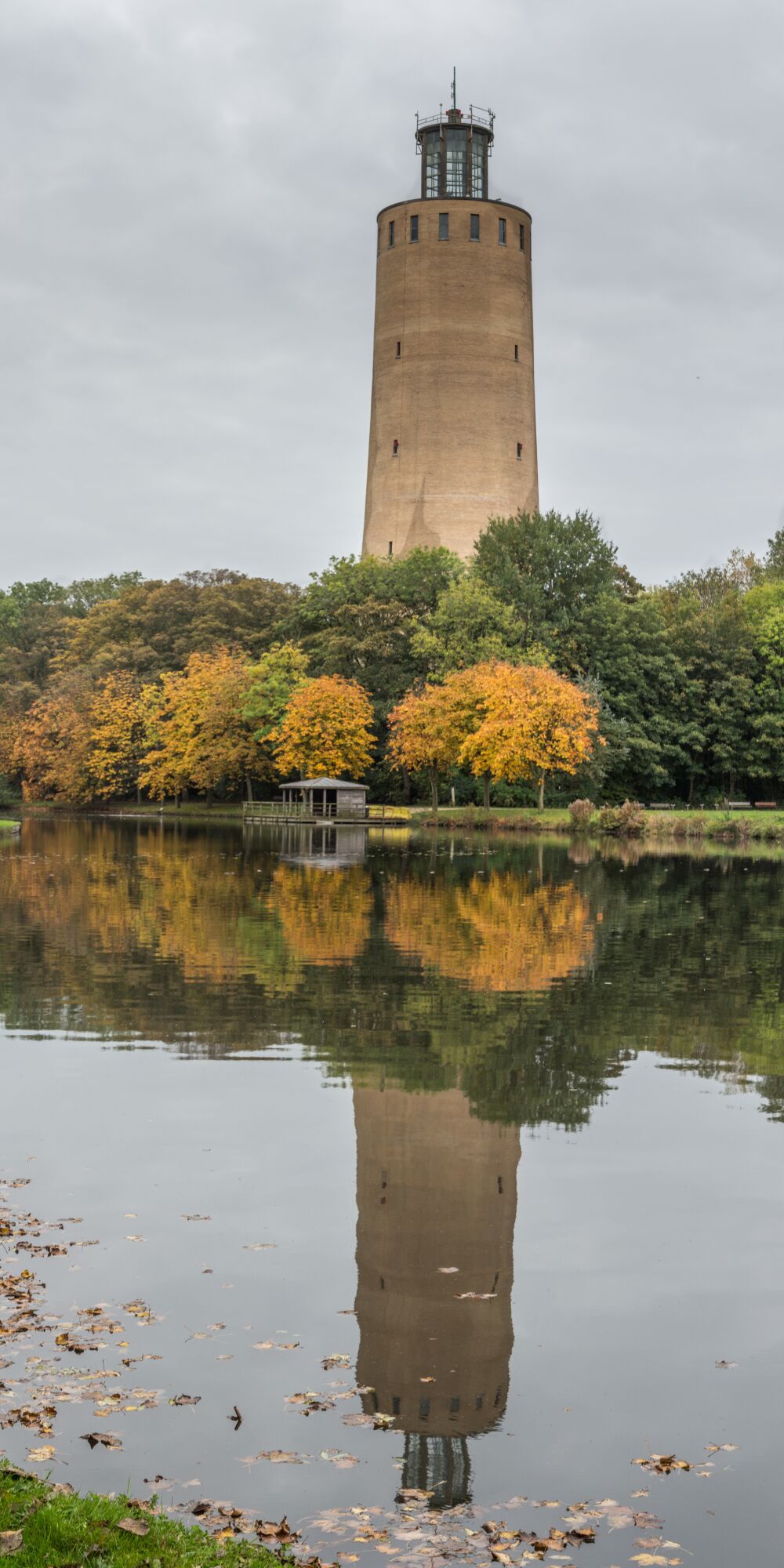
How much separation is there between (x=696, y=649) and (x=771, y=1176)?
55.4 m

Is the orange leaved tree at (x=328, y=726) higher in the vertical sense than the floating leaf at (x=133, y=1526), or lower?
higher

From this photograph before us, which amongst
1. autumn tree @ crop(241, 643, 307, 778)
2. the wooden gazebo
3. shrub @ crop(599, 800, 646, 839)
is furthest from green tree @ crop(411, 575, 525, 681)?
shrub @ crop(599, 800, 646, 839)

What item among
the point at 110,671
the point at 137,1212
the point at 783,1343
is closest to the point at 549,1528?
the point at 783,1343

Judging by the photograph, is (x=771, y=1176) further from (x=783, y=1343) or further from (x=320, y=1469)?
(x=320, y=1469)

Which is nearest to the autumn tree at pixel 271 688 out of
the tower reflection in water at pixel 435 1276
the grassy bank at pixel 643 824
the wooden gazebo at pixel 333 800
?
the wooden gazebo at pixel 333 800

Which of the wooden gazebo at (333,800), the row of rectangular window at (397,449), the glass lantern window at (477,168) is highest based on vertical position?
the glass lantern window at (477,168)

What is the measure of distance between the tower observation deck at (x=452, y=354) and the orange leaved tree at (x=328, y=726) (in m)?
9.27

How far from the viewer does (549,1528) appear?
4.72 metres

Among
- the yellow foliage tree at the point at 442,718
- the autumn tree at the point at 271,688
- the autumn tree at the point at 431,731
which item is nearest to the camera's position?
the yellow foliage tree at the point at 442,718

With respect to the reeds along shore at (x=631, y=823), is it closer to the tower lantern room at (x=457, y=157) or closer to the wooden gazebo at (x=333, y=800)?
the wooden gazebo at (x=333, y=800)

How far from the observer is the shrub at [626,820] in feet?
163

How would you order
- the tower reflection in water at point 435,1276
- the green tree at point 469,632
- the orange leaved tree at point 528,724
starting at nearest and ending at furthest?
the tower reflection in water at point 435,1276
the orange leaved tree at point 528,724
the green tree at point 469,632

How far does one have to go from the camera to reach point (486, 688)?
5203 centimetres

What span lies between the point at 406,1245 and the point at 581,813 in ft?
148
